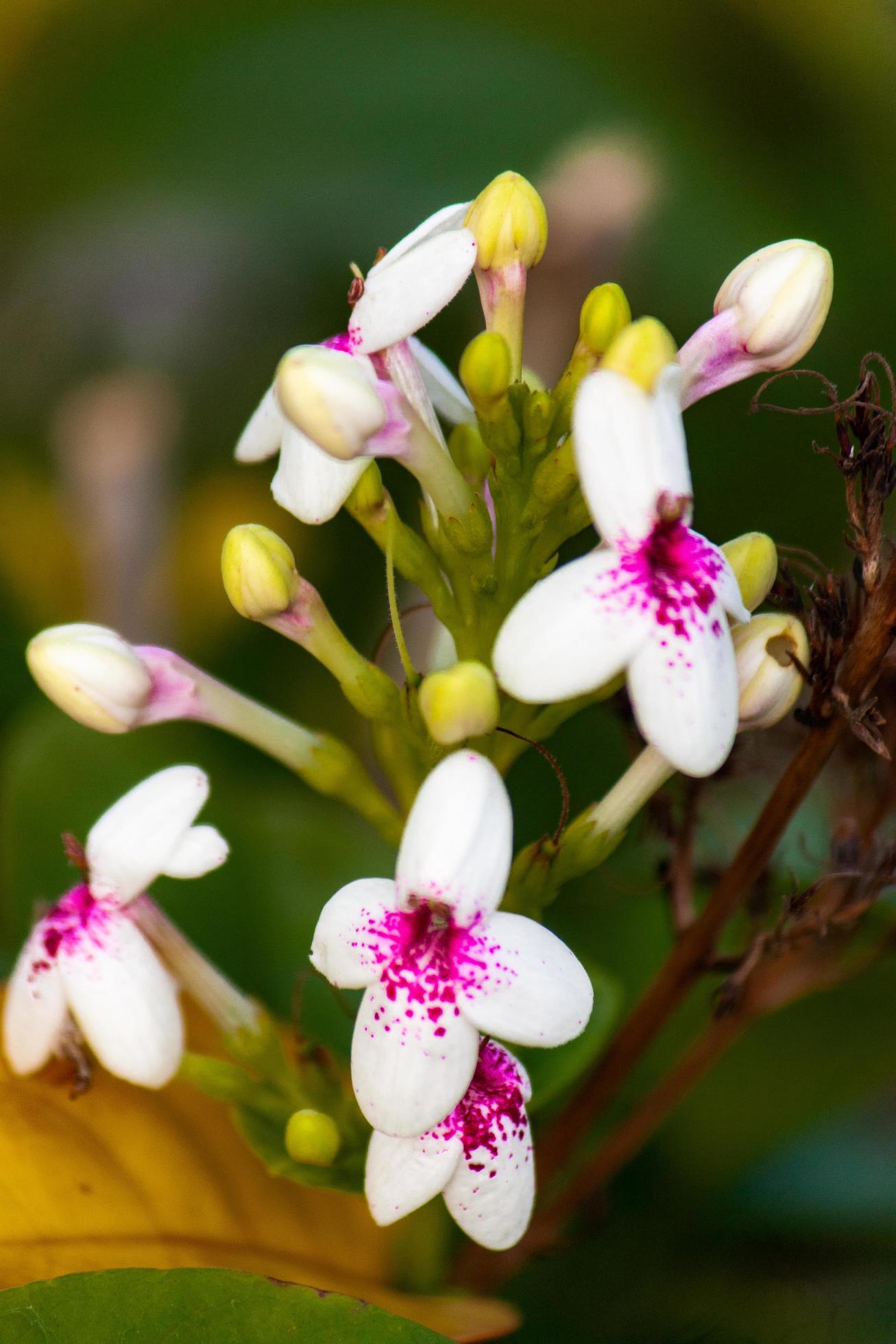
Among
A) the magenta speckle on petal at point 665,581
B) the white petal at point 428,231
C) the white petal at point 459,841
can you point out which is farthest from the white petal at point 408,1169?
the white petal at point 428,231

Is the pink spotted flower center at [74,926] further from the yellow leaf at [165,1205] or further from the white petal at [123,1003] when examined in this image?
the yellow leaf at [165,1205]

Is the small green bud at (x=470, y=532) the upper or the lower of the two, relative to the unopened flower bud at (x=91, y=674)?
upper

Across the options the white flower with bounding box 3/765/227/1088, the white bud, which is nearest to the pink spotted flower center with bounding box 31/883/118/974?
the white flower with bounding box 3/765/227/1088

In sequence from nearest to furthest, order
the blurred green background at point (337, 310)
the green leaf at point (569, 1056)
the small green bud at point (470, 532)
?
1. the small green bud at point (470, 532)
2. the green leaf at point (569, 1056)
3. the blurred green background at point (337, 310)

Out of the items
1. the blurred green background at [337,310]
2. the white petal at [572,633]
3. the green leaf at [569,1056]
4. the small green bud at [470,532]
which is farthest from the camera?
the blurred green background at [337,310]

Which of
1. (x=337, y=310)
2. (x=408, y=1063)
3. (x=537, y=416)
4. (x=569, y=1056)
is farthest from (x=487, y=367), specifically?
(x=337, y=310)

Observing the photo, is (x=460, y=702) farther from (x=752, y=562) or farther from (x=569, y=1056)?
(x=569, y=1056)
